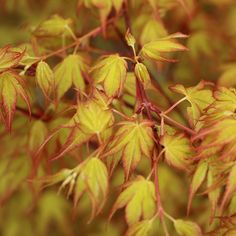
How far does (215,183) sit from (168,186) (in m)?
0.61

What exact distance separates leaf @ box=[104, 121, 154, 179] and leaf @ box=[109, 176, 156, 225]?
7cm

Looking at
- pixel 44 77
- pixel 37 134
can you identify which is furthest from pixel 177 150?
pixel 37 134

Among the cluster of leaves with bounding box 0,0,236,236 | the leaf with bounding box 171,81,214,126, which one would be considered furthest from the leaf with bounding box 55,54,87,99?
the leaf with bounding box 171,81,214,126

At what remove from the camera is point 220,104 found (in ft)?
3.31

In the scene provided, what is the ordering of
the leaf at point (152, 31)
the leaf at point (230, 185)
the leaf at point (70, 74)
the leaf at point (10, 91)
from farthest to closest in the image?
the leaf at point (152, 31) < the leaf at point (70, 74) < the leaf at point (10, 91) < the leaf at point (230, 185)

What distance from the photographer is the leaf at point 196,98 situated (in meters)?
1.07

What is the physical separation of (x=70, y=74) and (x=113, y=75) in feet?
0.59

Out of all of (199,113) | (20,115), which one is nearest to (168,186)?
(20,115)

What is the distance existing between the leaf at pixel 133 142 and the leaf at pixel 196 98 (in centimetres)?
12

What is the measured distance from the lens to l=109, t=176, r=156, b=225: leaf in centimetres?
104

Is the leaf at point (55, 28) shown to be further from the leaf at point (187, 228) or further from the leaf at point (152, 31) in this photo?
the leaf at point (187, 228)

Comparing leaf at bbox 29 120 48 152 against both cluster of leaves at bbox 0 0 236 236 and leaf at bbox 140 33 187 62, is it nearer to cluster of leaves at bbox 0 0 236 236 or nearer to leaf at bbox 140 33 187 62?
cluster of leaves at bbox 0 0 236 236

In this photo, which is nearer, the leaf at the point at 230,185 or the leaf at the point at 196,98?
the leaf at the point at 230,185

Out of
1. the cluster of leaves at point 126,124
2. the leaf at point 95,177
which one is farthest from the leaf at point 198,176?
the leaf at point 95,177
